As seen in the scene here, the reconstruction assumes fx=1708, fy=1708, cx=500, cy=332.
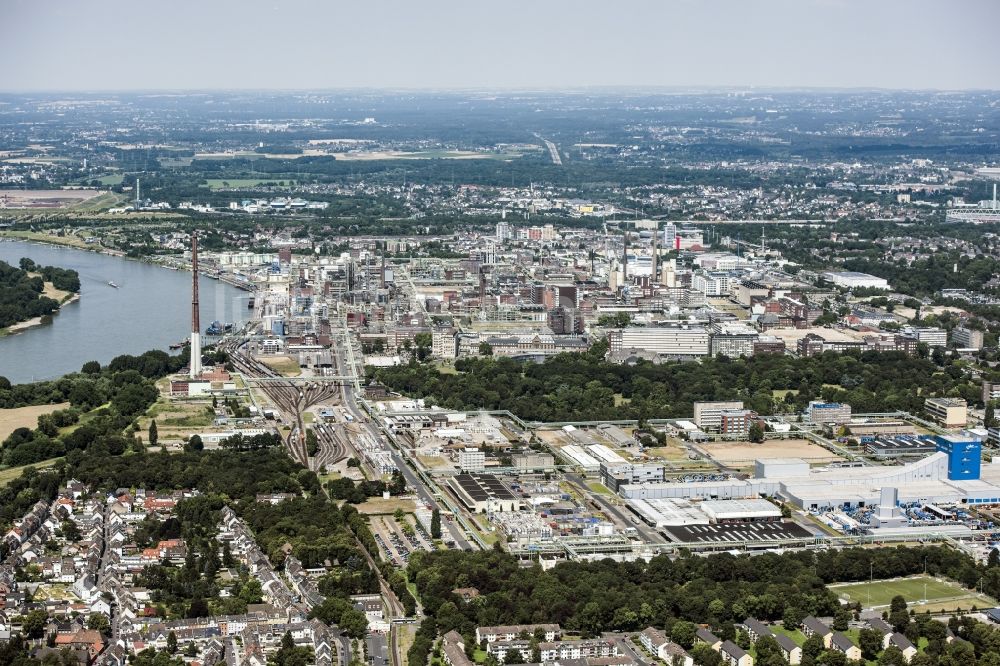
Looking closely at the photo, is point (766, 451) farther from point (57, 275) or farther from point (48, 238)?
point (48, 238)

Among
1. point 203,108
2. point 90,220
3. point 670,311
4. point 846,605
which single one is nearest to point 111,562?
point 846,605

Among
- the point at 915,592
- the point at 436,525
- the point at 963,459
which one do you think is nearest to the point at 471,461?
the point at 436,525

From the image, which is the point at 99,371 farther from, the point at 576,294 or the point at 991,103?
the point at 991,103

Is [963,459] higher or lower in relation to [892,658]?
higher

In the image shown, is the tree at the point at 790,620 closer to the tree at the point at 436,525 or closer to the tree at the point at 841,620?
the tree at the point at 841,620

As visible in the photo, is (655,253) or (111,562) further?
(655,253)

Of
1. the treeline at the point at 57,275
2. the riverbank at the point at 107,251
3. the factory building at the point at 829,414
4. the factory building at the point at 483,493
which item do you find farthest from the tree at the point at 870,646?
the treeline at the point at 57,275

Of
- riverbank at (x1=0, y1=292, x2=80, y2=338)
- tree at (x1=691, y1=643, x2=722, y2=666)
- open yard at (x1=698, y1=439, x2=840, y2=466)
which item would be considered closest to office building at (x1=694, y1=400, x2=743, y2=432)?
open yard at (x1=698, y1=439, x2=840, y2=466)
